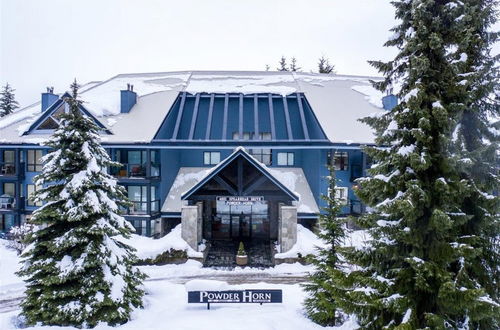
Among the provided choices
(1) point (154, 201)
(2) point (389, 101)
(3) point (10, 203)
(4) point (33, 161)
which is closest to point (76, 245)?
(1) point (154, 201)

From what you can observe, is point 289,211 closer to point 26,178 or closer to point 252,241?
point 252,241

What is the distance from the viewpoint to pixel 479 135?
829 cm

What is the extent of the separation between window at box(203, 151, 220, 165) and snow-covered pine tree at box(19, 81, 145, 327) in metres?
15.7

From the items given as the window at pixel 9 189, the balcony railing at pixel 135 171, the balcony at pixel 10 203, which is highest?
the balcony railing at pixel 135 171

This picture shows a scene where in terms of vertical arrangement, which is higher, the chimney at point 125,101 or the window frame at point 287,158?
the chimney at point 125,101

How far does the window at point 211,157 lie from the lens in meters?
28.8

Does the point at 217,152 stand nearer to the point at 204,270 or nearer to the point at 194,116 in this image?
the point at 194,116

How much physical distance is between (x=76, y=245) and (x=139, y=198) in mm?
13051

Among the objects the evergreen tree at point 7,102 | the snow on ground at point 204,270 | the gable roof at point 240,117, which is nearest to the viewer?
the snow on ground at point 204,270

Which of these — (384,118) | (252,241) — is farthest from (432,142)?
(252,241)

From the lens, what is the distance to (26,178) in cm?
2717

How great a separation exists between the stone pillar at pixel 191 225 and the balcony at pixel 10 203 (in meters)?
14.2

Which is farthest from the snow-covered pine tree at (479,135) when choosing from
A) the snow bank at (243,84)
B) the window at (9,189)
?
the window at (9,189)

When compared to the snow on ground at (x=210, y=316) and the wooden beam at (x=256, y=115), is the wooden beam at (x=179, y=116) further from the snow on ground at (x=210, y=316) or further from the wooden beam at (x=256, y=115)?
the snow on ground at (x=210, y=316)
